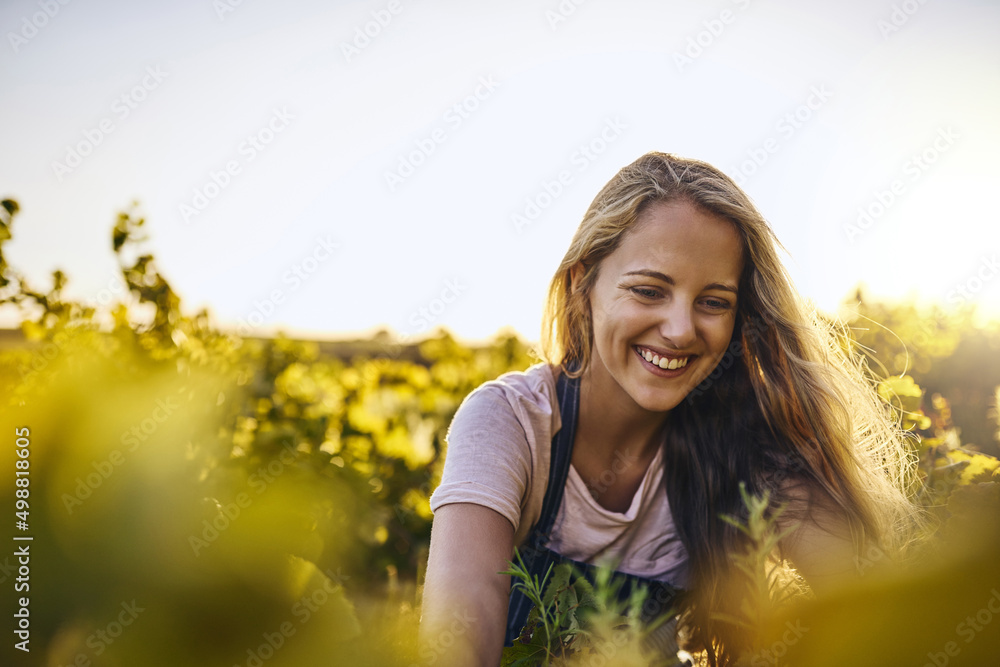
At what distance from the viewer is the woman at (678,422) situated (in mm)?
2020

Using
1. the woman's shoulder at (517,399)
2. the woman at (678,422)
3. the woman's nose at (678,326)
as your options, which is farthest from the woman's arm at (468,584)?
the woman's nose at (678,326)

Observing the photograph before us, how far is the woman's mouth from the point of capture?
2281 mm

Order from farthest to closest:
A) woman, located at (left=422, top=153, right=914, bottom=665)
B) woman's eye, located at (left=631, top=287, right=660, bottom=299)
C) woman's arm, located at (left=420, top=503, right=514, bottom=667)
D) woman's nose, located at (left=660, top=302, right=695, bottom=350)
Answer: woman's eye, located at (left=631, top=287, right=660, bottom=299)
woman's nose, located at (left=660, top=302, right=695, bottom=350)
woman, located at (left=422, top=153, right=914, bottom=665)
woman's arm, located at (left=420, top=503, right=514, bottom=667)

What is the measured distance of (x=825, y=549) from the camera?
193 centimetres

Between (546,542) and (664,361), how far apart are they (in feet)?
2.65

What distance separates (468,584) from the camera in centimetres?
164

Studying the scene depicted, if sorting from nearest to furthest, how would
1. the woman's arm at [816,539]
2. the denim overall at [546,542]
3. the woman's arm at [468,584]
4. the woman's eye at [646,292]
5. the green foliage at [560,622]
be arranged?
the green foliage at [560,622]
the woman's arm at [468,584]
the woman's arm at [816,539]
the woman's eye at [646,292]
the denim overall at [546,542]

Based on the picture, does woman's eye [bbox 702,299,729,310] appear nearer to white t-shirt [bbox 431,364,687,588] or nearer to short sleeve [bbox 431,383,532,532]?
white t-shirt [bbox 431,364,687,588]

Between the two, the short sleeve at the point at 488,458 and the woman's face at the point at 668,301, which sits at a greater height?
the woman's face at the point at 668,301

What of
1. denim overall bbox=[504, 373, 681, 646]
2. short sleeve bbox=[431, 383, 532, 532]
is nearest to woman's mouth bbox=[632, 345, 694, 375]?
denim overall bbox=[504, 373, 681, 646]

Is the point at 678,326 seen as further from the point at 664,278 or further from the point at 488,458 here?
the point at 488,458

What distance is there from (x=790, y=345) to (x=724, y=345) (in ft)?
1.04

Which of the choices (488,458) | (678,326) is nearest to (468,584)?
(488,458)

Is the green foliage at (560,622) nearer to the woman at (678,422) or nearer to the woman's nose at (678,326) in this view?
the woman at (678,422)
